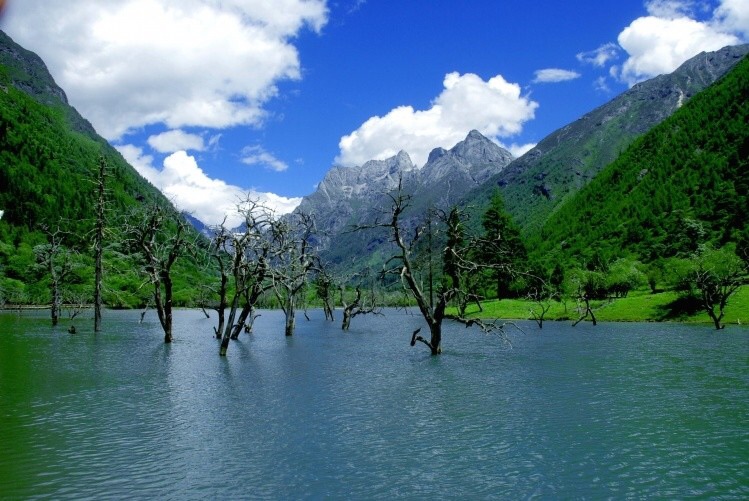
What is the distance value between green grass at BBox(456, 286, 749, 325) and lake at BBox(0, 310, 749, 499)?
39308mm

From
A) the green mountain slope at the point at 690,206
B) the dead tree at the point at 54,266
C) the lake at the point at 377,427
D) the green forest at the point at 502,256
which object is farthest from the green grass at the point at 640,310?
the dead tree at the point at 54,266

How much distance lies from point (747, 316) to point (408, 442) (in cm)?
7341

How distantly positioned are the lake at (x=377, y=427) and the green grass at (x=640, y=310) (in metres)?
39.3

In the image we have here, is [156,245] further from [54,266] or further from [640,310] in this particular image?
[640,310]

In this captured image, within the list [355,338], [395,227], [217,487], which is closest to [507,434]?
[217,487]

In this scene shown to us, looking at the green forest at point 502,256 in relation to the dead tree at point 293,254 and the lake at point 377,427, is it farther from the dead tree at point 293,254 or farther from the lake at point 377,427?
the lake at point 377,427

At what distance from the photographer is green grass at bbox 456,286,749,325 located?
7800cm

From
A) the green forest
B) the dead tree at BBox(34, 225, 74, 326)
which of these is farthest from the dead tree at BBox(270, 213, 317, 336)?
the dead tree at BBox(34, 225, 74, 326)

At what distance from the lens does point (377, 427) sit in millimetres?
22750

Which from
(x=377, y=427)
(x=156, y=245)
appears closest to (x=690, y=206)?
(x=156, y=245)

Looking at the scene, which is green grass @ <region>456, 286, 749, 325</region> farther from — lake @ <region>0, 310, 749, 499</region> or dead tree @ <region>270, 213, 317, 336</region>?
dead tree @ <region>270, 213, 317, 336</region>

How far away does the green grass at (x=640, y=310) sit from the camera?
78.0 metres

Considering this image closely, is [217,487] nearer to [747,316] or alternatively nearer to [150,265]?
[150,265]

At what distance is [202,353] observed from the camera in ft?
167
